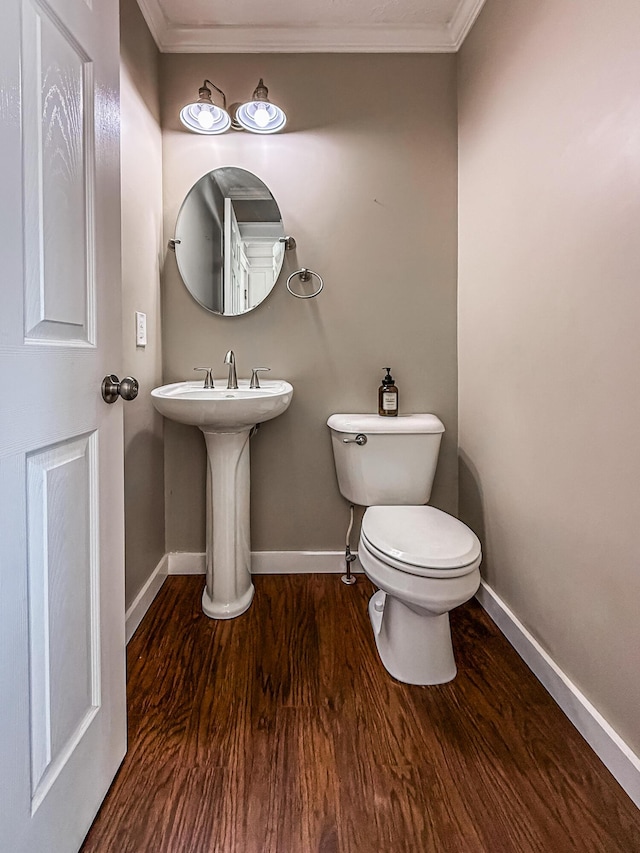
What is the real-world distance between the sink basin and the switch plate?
0.20 metres

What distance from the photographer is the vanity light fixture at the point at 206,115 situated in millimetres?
1837

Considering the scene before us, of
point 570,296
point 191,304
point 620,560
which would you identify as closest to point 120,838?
point 620,560

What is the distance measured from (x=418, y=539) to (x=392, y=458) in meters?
0.46

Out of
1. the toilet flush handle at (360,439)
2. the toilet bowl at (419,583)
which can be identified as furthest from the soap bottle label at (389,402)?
the toilet bowl at (419,583)

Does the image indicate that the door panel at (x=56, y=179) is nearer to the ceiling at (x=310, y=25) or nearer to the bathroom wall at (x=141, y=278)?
the bathroom wall at (x=141, y=278)

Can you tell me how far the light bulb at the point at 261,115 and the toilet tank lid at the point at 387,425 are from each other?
1.24m

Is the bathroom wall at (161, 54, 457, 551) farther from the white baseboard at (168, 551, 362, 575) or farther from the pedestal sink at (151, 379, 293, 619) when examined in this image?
the pedestal sink at (151, 379, 293, 619)

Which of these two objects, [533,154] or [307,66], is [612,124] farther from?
[307,66]

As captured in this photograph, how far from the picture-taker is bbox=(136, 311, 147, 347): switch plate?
169cm

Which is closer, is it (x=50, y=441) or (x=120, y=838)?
(x=50, y=441)

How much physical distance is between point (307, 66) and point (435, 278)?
102 centimetres

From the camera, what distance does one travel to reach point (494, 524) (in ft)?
5.65

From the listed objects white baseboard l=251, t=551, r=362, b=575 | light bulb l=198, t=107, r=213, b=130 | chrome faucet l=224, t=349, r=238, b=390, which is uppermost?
light bulb l=198, t=107, r=213, b=130

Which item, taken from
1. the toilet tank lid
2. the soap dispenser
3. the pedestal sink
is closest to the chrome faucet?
the pedestal sink
